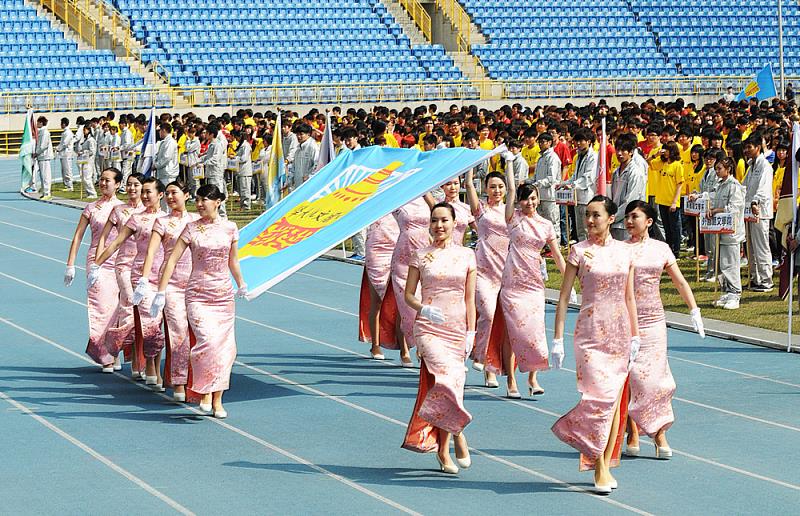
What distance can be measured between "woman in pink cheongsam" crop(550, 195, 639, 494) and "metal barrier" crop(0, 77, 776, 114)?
30.6m

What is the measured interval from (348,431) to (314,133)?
13213 millimetres

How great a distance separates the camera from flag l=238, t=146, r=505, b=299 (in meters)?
10.5

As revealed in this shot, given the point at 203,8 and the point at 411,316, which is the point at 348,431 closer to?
the point at 411,316

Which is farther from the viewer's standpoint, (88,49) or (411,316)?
(88,49)

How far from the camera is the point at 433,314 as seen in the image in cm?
855

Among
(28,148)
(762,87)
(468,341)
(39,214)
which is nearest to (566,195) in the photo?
(468,341)

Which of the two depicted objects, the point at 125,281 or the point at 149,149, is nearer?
the point at 125,281

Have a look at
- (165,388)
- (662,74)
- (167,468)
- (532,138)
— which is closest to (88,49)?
(662,74)

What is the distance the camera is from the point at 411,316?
11453mm

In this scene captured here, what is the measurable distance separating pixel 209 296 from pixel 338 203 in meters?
1.71

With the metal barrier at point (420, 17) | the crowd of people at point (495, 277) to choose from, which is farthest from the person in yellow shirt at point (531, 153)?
the metal barrier at point (420, 17)

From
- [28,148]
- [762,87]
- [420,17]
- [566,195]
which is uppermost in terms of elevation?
[420,17]

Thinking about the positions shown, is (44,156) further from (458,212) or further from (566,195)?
(458,212)

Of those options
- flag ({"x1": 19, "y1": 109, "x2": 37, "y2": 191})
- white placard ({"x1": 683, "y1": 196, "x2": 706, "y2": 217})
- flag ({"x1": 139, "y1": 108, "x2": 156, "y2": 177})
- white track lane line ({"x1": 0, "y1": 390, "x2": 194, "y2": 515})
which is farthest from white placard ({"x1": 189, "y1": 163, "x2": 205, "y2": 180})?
white track lane line ({"x1": 0, "y1": 390, "x2": 194, "y2": 515})
